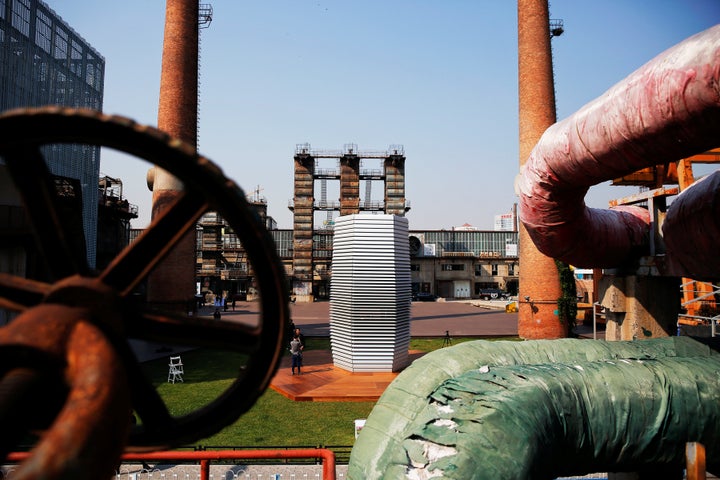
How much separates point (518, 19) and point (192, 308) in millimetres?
21440

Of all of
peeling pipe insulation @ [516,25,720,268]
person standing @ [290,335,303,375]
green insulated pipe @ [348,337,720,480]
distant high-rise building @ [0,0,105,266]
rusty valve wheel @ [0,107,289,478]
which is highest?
distant high-rise building @ [0,0,105,266]

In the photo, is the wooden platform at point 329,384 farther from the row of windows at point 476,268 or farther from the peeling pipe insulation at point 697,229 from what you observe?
the row of windows at point 476,268

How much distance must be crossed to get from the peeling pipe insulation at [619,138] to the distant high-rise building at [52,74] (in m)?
18.2

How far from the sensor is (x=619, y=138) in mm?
3576

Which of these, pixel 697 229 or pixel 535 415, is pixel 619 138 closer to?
pixel 697 229

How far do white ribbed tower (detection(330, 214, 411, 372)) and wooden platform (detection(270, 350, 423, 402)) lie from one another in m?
0.56

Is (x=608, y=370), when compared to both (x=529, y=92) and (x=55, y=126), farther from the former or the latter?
(x=529, y=92)

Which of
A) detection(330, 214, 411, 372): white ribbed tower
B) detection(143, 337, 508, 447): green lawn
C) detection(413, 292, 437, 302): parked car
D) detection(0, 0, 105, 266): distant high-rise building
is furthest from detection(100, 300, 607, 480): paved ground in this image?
detection(0, 0, 105, 266): distant high-rise building

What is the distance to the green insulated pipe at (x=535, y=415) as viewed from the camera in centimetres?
292

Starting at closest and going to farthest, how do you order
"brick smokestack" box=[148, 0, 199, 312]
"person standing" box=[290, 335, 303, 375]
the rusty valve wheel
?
the rusty valve wheel < "person standing" box=[290, 335, 303, 375] < "brick smokestack" box=[148, 0, 199, 312]

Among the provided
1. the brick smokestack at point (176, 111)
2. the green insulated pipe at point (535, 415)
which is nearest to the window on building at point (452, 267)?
the brick smokestack at point (176, 111)

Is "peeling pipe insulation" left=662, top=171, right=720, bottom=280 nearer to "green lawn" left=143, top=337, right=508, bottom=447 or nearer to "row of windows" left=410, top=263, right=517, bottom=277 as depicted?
"green lawn" left=143, top=337, right=508, bottom=447

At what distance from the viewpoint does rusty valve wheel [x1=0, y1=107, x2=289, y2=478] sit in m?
1.33

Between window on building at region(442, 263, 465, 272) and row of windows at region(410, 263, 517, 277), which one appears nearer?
row of windows at region(410, 263, 517, 277)
